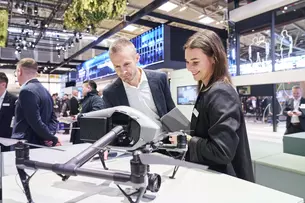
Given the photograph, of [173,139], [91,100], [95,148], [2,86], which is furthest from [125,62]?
[91,100]

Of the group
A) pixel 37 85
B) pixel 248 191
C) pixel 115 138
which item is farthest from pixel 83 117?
pixel 37 85

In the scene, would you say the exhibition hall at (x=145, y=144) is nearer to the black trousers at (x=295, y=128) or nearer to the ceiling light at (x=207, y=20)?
the black trousers at (x=295, y=128)

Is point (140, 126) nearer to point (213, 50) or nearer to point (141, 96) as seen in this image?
point (213, 50)

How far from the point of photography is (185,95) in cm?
671

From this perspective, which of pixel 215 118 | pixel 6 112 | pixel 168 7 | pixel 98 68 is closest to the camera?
pixel 215 118

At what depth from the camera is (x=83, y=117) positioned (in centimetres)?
85

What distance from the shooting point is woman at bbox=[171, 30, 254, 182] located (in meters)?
0.92

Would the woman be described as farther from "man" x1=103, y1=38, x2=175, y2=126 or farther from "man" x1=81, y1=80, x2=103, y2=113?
"man" x1=81, y1=80, x2=103, y2=113

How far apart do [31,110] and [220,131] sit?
5.83 ft

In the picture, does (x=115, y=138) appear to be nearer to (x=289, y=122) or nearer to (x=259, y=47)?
(x=289, y=122)

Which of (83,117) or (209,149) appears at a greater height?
(83,117)

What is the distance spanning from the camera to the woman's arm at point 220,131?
0.92 m

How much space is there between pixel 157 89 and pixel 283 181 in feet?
4.39

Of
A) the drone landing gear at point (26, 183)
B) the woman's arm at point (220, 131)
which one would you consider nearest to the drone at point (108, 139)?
the drone landing gear at point (26, 183)
